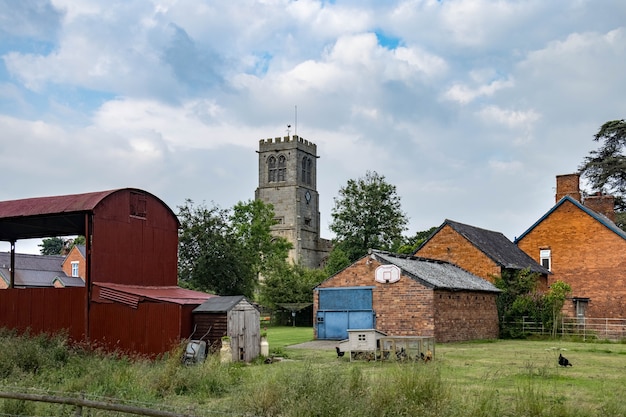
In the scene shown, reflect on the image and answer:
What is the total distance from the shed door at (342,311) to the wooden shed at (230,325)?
9.37 m

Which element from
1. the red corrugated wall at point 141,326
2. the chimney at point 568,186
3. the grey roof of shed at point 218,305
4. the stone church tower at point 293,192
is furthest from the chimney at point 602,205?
the stone church tower at point 293,192

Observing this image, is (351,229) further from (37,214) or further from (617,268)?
(37,214)

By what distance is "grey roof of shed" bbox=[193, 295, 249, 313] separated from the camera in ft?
70.6

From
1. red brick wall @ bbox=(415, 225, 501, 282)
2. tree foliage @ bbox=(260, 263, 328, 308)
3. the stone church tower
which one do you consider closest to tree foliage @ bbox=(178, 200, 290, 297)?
tree foliage @ bbox=(260, 263, 328, 308)

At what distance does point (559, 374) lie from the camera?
1786 cm

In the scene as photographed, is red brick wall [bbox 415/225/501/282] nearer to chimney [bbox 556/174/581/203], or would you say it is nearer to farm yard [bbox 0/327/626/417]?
chimney [bbox 556/174/581/203]

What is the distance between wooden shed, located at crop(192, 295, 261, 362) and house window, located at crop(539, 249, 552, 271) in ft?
82.5

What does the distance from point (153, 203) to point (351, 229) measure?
42208 mm

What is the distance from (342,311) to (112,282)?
12206 millimetres

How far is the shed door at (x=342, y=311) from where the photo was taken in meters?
31.1

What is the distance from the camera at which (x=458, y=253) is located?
37.7 m

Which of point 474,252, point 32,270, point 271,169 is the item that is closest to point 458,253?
point 474,252

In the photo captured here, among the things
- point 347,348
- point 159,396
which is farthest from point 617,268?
point 159,396

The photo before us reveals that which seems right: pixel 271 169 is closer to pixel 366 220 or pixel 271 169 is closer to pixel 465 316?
pixel 366 220
